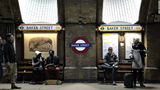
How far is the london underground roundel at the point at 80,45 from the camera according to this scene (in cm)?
1084

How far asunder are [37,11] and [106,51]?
4122mm

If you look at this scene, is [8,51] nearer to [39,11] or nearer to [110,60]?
[39,11]

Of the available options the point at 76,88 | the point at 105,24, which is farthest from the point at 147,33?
the point at 76,88

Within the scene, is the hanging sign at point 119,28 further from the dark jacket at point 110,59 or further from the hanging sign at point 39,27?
the hanging sign at point 39,27

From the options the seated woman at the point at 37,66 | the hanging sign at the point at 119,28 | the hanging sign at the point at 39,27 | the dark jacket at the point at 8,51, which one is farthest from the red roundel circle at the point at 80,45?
the dark jacket at the point at 8,51

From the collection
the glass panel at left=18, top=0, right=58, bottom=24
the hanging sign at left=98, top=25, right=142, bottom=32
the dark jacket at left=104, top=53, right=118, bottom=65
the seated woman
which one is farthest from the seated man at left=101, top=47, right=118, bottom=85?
the glass panel at left=18, top=0, right=58, bottom=24

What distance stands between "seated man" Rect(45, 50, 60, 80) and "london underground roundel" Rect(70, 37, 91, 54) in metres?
1.01

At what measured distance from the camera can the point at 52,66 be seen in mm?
10086

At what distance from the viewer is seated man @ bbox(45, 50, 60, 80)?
10094 millimetres

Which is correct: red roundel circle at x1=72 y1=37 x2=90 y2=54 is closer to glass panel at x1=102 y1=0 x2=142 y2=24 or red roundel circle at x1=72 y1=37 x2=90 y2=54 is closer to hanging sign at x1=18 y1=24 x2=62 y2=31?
hanging sign at x1=18 y1=24 x2=62 y2=31

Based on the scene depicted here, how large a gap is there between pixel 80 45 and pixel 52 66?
1.75 meters

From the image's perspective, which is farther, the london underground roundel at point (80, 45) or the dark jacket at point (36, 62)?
the london underground roundel at point (80, 45)

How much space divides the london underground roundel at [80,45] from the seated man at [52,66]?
3.32 feet

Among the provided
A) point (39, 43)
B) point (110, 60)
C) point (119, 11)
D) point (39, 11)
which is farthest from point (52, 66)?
point (119, 11)
